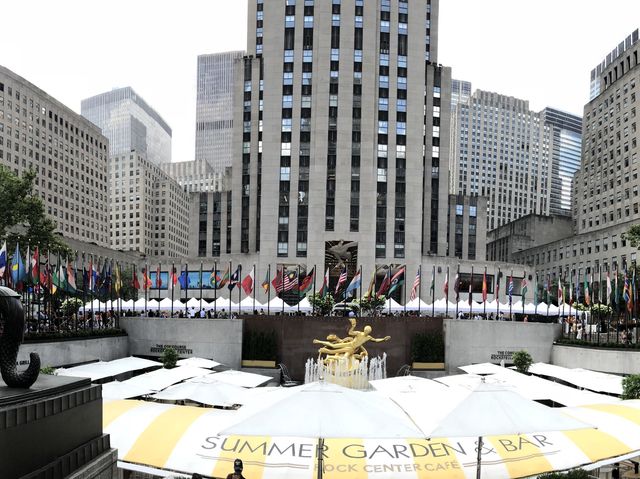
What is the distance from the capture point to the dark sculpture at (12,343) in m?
7.55

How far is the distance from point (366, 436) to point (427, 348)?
1146 inches

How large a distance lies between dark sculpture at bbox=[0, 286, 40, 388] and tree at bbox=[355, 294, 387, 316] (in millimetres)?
37417

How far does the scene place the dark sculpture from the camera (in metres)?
7.55

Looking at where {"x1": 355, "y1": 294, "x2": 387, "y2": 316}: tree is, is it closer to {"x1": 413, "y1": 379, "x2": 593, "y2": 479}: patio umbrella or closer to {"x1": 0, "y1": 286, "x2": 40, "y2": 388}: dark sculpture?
{"x1": 413, "y1": 379, "x2": 593, "y2": 479}: patio umbrella

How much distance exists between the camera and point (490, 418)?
11.6 meters

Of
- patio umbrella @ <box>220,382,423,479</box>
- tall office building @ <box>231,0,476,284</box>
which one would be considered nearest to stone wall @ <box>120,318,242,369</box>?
patio umbrella @ <box>220,382,423,479</box>

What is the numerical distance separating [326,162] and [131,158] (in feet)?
371

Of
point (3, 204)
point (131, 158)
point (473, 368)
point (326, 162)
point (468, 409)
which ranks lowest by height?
point (473, 368)

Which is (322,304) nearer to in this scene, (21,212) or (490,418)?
(21,212)

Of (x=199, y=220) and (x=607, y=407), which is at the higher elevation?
(x=199, y=220)

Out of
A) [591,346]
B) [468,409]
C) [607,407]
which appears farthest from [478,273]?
[468,409]

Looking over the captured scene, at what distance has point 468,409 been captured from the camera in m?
11.9

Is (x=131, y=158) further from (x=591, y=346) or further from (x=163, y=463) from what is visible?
(x=163, y=463)

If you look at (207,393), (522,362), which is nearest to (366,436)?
(207,393)
